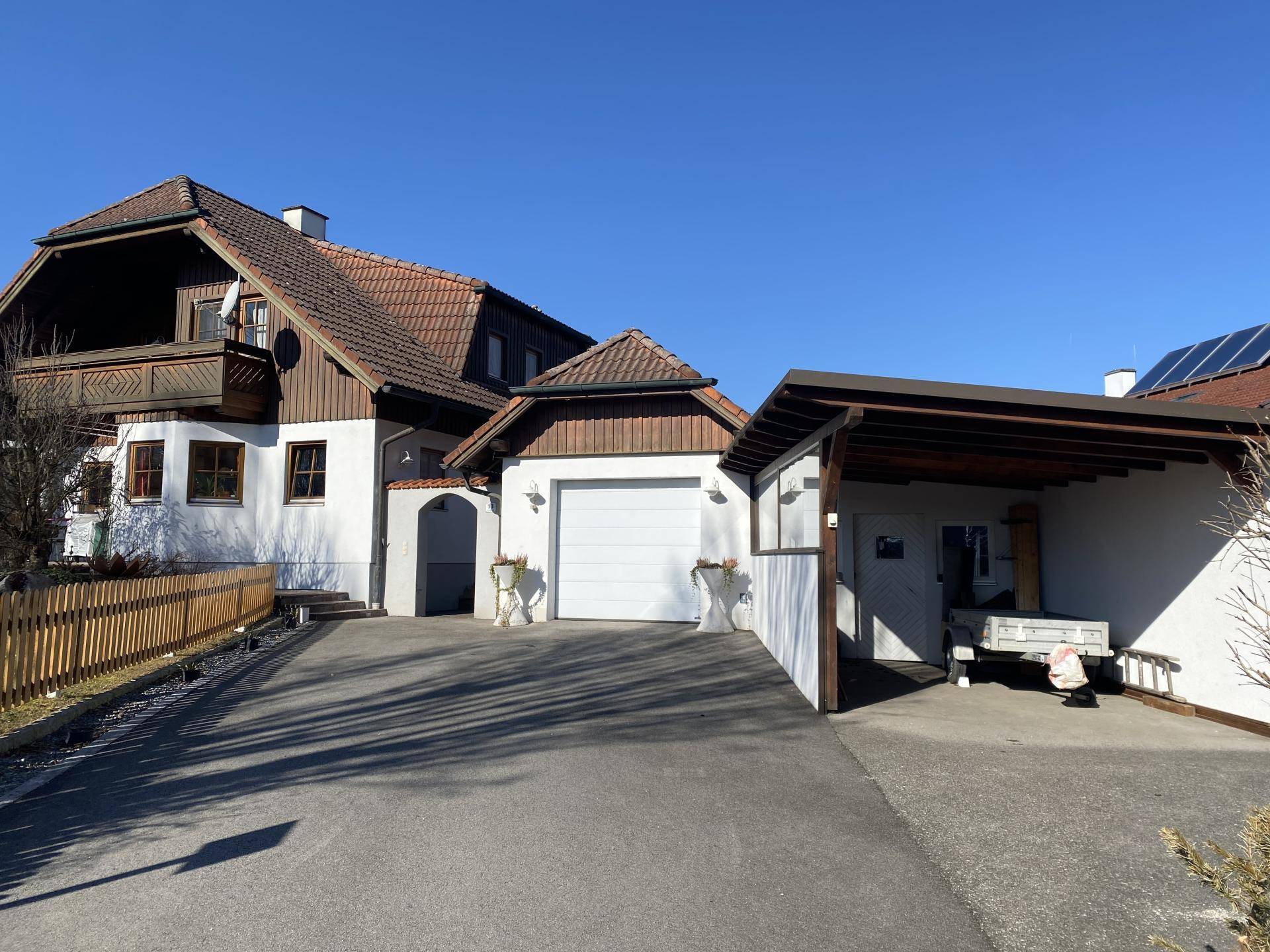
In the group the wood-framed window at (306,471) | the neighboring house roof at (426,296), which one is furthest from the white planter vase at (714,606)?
the neighboring house roof at (426,296)

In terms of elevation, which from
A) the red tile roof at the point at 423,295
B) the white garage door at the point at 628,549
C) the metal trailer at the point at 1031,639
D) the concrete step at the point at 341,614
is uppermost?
the red tile roof at the point at 423,295

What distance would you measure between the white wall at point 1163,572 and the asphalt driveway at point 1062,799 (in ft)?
1.65

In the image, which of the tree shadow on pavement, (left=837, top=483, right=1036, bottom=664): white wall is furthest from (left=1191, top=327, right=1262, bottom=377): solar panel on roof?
the tree shadow on pavement

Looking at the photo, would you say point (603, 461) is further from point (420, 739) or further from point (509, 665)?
point (420, 739)

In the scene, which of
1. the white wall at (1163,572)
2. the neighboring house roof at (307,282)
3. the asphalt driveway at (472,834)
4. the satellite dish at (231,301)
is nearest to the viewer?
the asphalt driveway at (472,834)

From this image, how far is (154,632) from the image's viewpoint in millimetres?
10789

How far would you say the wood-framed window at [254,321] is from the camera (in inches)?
737

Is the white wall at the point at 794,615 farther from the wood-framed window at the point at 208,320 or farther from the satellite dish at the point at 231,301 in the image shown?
the wood-framed window at the point at 208,320

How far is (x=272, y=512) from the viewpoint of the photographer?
17688 mm

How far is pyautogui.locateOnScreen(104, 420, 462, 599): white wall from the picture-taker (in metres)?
17.0

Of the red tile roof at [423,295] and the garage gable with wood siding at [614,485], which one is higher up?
the red tile roof at [423,295]

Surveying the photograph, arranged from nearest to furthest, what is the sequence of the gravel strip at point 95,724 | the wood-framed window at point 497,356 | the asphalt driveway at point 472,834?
1. the asphalt driveway at point 472,834
2. the gravel strip at point 95,724
3. the wood-framed window at point 497,356

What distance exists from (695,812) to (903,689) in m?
5.44

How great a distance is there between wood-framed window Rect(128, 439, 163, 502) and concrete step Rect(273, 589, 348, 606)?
377cm
